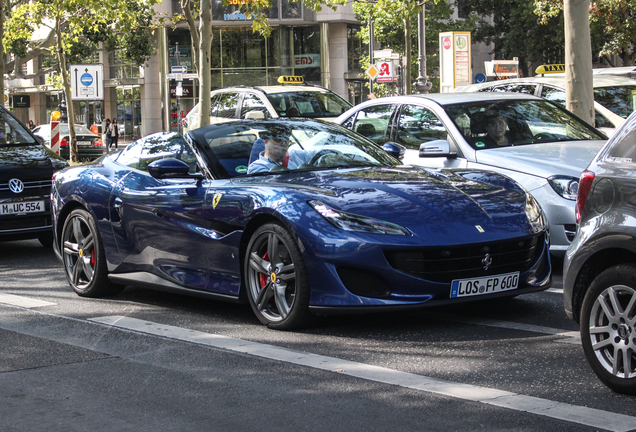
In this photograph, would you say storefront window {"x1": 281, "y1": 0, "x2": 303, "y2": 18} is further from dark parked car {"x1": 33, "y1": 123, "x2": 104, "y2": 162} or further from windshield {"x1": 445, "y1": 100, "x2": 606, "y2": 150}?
windshield {"x1": 445, "y1": 100, "x2": 606, "y2": 150}

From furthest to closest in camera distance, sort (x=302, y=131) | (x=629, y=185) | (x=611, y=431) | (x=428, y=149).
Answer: (x=428, y=149) → (x=302, y=131) → (x=629, y=185) → (x=611, y=431)

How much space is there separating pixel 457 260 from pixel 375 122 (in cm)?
481

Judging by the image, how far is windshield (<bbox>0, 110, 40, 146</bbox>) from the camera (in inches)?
452

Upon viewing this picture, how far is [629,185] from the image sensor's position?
4359 mm

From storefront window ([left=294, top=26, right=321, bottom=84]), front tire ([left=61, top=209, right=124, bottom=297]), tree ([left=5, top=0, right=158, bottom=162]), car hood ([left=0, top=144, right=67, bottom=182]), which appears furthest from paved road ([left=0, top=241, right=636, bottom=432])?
storefront window ([left=294, top=26, right=321, bottom=84])

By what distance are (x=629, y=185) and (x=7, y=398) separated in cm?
320

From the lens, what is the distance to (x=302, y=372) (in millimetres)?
4961

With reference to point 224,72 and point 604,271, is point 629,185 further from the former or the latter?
point 224,72

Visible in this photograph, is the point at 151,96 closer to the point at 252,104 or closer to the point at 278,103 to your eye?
the point at 252,104

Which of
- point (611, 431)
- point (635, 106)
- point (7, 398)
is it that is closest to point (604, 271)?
point (611, 431)

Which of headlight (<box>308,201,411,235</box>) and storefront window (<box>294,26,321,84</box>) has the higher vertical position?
storefront window (<box>294,26,321,84</box>)

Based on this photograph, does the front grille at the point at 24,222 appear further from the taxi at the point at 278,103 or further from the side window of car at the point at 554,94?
the side window of car at the point at 554,94

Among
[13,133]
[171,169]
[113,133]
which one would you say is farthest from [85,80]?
[113,133]

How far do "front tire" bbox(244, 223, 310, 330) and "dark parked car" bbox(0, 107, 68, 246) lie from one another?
5108 mm
